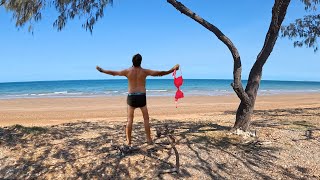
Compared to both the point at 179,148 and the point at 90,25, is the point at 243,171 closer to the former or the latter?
the point at 179,148

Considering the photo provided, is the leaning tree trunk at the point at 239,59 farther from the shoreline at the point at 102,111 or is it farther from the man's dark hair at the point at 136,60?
the shoreline at the point at 102,111

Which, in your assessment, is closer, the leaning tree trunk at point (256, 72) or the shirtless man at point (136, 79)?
the shirtless man at point (136, 79)

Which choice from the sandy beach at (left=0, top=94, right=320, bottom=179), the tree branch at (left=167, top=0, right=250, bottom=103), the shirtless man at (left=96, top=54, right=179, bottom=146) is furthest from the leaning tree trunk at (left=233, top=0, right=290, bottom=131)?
the shirtless man at (left=96, top=54, right=179, bottom=146)

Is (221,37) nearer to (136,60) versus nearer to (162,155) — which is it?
(136,60)

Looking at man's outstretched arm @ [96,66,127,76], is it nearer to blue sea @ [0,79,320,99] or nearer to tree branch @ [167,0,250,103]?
tree branch @ [167,0,250,103]

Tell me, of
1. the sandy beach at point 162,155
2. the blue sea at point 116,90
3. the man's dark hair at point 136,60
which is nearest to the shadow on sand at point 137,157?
the sandy beach at point 162,155

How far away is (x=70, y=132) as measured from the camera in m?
8.68

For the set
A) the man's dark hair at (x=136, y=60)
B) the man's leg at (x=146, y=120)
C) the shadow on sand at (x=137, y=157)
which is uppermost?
the man's dark hair at (x=136, y=60)

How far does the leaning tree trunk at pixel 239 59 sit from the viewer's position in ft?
24.6

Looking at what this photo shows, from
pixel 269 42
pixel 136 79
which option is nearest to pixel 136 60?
pixel 136 79

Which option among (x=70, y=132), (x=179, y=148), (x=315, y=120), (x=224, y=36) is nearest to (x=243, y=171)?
(x=179, y=148)

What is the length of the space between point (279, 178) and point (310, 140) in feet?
7.32

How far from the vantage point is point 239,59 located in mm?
7703

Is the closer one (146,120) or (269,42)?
(146,120)
